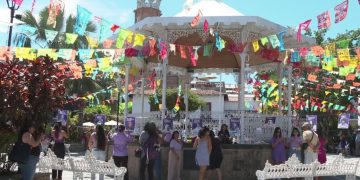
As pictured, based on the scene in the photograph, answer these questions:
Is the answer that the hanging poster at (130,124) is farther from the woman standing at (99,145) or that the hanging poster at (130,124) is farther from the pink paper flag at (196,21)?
the pink paper flag at (196,21)

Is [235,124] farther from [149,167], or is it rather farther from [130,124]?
[130,124]

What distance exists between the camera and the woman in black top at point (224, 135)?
12430 millimetres

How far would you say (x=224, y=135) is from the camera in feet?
40.8

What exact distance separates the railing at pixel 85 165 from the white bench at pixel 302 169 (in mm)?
2263

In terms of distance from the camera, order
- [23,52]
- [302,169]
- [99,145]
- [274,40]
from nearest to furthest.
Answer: [302,169] → [99,145] → [274,40] → [23,52]

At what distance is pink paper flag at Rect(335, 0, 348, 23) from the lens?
10.8m

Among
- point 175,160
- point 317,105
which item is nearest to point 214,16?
point 175,160

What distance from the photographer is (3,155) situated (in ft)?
28.8

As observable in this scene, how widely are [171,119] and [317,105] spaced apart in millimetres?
18728

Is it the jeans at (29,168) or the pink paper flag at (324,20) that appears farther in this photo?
the pink paper flag at (324,20)

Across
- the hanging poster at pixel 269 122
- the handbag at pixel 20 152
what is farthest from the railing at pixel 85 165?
the hanging poster at pixel 269 122

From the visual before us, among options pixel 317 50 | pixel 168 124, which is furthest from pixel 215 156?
pixel 317 50

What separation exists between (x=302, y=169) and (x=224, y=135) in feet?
14.5

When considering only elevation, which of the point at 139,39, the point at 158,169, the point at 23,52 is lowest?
the point at 158,169
